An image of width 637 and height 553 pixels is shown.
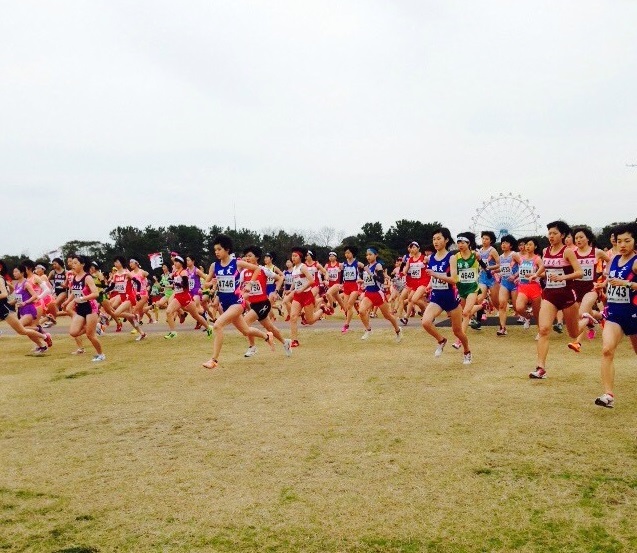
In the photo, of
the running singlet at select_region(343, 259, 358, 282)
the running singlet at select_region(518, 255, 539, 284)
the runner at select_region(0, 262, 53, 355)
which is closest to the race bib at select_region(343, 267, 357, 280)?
the running singlet at select_region(343, 259, 358, 282)

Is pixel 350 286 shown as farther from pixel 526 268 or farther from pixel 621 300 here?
pixel 621 300

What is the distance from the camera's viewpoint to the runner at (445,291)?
876 centimetres

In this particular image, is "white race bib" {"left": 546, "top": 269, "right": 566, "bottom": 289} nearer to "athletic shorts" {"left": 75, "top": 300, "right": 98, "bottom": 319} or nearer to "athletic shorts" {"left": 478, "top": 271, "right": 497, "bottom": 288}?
"athletic shorts" {"left": 478, "top": 271, "right": 497, "bottom": 288}

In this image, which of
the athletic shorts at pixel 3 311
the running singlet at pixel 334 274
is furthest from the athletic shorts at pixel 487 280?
the athletic shorts at pixel 3 311

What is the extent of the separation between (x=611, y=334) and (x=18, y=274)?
13.5 m

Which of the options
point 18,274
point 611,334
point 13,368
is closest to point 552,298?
point 611,334

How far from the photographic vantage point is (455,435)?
499 centimetres

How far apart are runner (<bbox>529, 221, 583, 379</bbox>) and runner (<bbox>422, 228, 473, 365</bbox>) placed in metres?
1.34

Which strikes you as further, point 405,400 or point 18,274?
point 18,274

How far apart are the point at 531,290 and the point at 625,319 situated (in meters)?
5.60

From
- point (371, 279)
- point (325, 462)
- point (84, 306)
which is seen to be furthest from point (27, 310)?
point (325, 462)

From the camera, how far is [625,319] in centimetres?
599

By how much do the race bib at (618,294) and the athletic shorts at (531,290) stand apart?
5.41 metres

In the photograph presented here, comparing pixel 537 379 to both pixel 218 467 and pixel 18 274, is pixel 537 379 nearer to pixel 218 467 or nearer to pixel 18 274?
pixel 218 467
